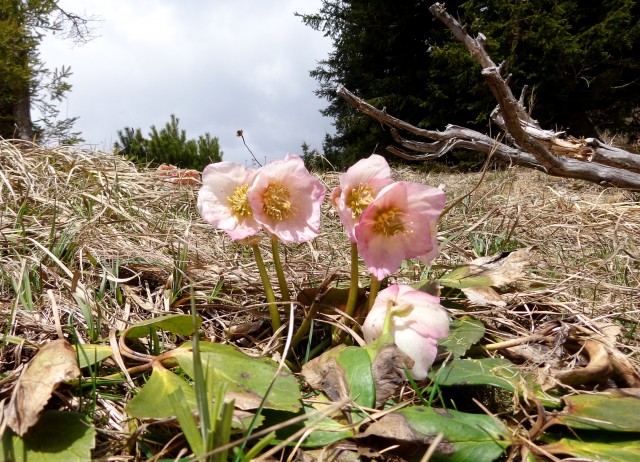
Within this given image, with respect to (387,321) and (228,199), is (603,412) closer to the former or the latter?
(387,321)

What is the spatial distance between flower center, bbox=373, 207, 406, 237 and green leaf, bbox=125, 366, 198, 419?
335 millimetres

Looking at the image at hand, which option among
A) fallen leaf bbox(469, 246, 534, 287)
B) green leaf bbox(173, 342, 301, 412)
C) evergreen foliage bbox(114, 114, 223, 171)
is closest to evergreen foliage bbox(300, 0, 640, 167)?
evergreen foliage bbox(114, 114, 223, 171)

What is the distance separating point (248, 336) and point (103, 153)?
218 centimetres

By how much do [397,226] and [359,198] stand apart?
0.24ft

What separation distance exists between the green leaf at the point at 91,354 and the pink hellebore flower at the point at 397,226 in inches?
15.6

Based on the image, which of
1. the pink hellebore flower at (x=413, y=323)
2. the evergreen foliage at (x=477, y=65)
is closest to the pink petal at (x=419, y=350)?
the pink hellebore flower at (x=413, y=323)

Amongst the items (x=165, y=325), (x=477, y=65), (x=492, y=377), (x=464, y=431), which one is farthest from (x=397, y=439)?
(x=477, y=65)

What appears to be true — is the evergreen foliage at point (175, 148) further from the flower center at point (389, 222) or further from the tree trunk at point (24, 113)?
the flower center at point (389, 222)

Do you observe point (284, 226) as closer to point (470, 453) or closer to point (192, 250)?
point (470, 453)

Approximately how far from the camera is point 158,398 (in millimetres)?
564

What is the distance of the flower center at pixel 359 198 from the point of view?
73 centimetres

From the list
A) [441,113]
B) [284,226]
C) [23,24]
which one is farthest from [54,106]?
[284,226]

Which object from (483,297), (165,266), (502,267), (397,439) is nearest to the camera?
(397,439)

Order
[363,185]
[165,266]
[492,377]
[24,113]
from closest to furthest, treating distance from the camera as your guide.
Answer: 1. [492,377]
2. [363,185]
3. [165,266]
4. [24,113]
